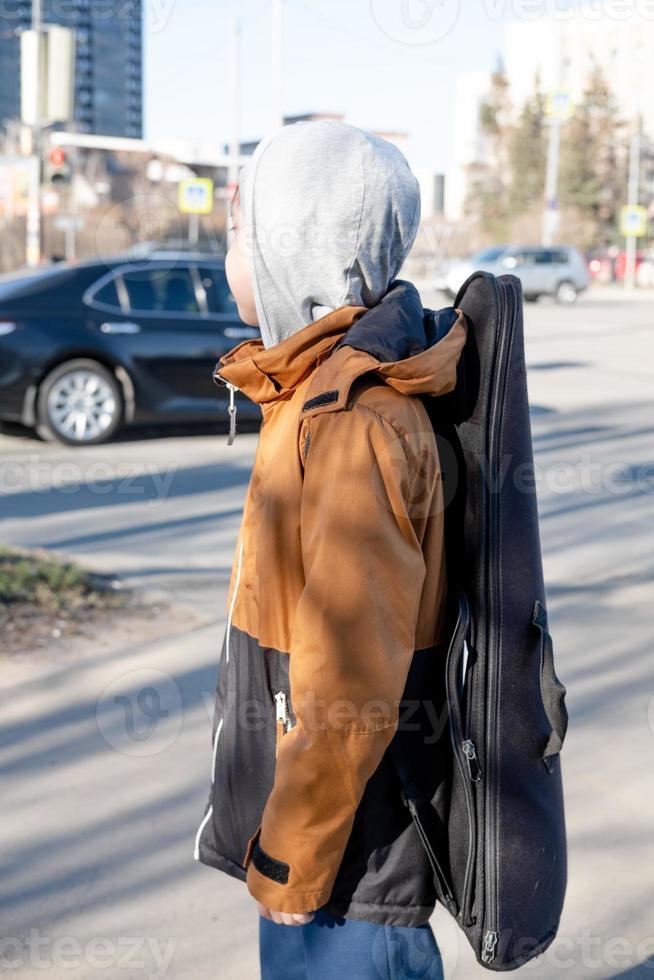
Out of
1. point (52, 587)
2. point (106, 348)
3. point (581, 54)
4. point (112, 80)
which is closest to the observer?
point (52, 587)

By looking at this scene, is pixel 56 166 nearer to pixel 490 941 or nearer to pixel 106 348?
pixel 106 348

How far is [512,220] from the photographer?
65750 millimetres

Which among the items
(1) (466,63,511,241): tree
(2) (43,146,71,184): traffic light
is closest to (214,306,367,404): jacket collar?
(2) (43,146,71,184): traffic light

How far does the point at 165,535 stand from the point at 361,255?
4921 millimetres

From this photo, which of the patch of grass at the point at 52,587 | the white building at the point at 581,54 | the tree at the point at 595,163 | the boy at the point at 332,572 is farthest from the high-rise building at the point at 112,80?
the boy at the point at 332,572

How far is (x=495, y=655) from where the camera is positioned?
5.45ft

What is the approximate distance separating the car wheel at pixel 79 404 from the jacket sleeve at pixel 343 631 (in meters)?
7.97

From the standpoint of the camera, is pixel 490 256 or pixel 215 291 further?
pixel 490 256

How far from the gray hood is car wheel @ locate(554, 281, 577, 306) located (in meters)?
34.9

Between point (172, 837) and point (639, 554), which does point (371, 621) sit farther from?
point (639, 554)

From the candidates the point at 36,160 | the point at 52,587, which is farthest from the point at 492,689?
the point at 36,160

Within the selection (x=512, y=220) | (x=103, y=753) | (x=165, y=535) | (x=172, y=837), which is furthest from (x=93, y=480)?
(x=512, y=220)

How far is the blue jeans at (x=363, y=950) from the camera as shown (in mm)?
1690

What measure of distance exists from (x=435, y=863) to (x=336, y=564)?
1.67 ft
